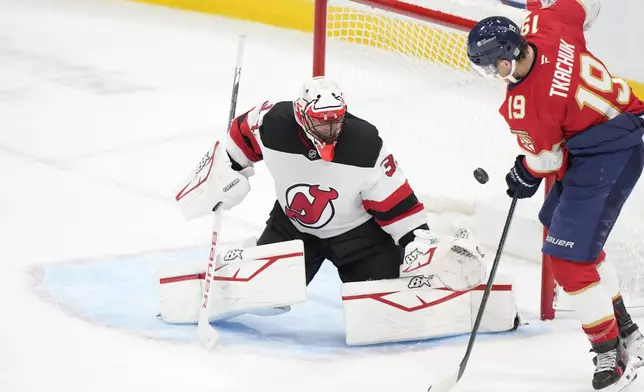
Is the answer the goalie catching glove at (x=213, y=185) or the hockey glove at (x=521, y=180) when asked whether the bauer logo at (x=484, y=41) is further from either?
the goalie catching glove at (x=213, y=185)

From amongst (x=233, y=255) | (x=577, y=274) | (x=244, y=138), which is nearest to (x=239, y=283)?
(x=233, y=255)

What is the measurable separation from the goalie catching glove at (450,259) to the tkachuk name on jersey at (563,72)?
0.52m

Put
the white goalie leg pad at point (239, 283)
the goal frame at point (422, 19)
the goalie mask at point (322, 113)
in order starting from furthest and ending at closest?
1. the goal frame at point (422, 19)
2. the white goalie leg pad at point (239, 283)
3. the goalie mask at point (322, 113)

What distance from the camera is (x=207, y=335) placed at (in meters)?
3.31

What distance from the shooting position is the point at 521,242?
4.20 meters

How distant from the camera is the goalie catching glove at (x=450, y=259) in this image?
314 cm

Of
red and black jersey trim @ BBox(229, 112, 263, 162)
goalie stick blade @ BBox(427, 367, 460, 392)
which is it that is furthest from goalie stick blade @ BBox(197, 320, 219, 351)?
goalie stick blade @ BBox(427, 367, 460, 392)

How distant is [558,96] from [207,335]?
1263 millimetres

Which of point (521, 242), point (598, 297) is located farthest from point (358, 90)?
point (598, 297)

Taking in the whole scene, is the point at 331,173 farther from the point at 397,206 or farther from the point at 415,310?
the point at 415,310

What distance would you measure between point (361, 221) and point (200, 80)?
3178mm

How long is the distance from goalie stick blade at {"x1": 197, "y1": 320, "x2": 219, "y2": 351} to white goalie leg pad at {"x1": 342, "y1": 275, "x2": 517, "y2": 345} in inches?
15.8

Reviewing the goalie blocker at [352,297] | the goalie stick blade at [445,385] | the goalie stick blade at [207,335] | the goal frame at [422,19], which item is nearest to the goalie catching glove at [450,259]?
the goalie blocker at [352,297]

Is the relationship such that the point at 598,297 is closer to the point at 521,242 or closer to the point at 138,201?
the point at 521,242
